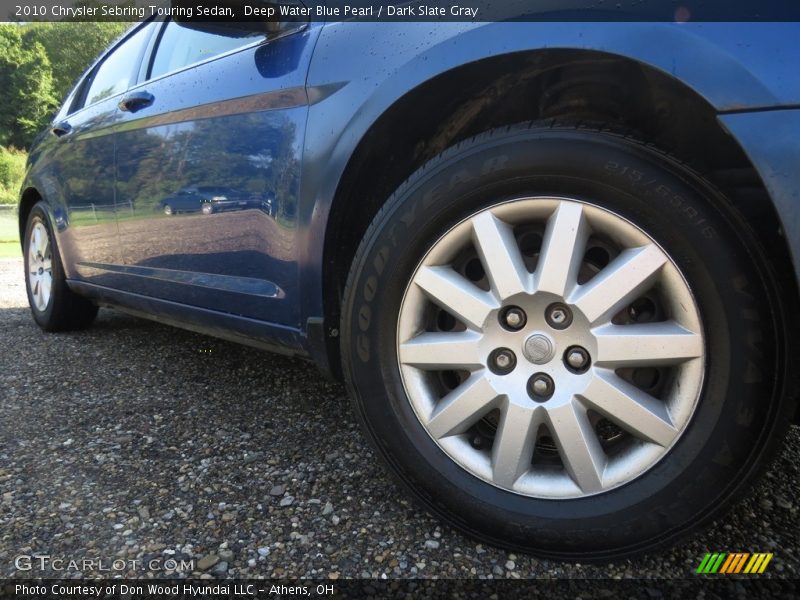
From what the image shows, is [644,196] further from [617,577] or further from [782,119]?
[617,577]

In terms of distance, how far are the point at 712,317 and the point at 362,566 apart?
93cm

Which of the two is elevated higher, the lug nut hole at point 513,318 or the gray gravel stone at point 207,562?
the lug nut hole at point 513,318

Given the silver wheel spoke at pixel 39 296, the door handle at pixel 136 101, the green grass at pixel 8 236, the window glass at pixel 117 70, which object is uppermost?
the window glass at pixel 117 70

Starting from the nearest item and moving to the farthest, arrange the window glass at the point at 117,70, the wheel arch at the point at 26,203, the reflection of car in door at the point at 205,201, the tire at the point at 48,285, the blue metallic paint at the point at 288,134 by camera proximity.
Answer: the blue metallic paint at the point at 288,134
the reflection of car in door at the point at 205,201
the window glass at the point at 117,70
the tire at the point at 48,285
the wheel arch at the point at 26,203

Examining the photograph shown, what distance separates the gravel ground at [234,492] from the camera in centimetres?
129

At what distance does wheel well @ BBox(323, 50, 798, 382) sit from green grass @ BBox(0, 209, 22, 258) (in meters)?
7.72

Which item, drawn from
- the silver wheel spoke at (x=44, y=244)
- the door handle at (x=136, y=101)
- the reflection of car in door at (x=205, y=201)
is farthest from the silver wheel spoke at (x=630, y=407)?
the silver wheel spoke at (x=44, y=244)

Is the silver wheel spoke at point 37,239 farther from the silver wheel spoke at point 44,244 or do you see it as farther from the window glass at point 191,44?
the window glass at point 191,44

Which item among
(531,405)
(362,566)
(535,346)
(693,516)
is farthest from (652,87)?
(362,566)

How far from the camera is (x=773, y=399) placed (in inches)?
43.3

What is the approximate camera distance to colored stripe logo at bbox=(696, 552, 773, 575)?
4.02ft

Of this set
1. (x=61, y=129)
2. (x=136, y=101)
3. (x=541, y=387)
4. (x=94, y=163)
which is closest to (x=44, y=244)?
(x=61, y=129)

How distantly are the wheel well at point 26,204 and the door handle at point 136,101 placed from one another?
1.48 meters

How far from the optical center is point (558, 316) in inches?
51.1
